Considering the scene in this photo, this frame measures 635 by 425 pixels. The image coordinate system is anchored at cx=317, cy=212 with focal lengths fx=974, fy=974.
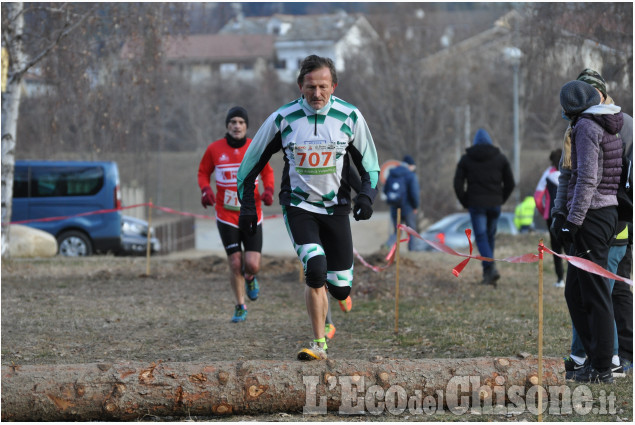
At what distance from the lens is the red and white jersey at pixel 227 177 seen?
9.13m

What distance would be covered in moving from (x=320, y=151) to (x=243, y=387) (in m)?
1.67

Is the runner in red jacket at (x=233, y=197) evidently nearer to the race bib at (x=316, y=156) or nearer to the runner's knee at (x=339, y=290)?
the runner's knee at (x=339, y=290)

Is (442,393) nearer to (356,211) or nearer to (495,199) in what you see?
(356,211)

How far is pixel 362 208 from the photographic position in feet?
21.1

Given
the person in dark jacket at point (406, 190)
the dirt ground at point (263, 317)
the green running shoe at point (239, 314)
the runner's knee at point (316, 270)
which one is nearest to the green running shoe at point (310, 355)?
the dirt ground at point (263, 317)

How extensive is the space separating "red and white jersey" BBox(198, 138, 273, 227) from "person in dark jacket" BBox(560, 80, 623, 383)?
3.51 metres

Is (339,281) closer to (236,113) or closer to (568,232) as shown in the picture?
(568,232)

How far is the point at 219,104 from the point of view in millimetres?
55781

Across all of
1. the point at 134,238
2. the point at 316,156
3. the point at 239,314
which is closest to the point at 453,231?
the point at 134,238

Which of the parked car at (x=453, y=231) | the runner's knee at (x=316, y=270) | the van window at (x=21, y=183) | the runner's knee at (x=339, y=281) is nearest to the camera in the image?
the runner's knee at (x=316, y=270)

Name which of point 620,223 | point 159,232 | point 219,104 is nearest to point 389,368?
point 620,223

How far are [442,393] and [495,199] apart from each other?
7.12 m

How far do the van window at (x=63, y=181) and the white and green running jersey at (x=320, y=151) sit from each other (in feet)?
51.0

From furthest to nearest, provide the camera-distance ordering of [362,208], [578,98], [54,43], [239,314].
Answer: [54,43] < [239,314] < [362,208] < [578,98]
